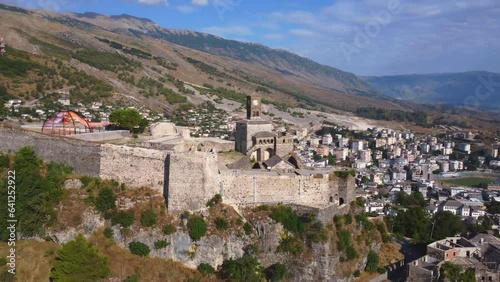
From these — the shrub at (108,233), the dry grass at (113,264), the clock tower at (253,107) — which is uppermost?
the clock tower at (253,107)

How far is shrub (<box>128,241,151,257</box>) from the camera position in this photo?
2027 centimetres

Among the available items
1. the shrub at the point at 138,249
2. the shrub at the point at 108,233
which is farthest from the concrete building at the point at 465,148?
the shrub at the point at 108,233

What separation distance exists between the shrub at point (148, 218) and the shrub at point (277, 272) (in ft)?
18.3

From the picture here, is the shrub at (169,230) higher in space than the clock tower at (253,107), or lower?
lower

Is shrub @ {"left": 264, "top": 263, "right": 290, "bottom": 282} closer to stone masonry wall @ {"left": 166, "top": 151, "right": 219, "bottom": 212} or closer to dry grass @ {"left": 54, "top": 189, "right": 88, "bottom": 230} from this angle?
stone masonry wall @ {"left": 166, "top": 151, "right": 219, "bottom": 212}

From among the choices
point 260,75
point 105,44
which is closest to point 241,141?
point 105,44

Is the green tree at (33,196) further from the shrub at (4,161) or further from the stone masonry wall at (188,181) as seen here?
the stone masonry wall at (188,181)

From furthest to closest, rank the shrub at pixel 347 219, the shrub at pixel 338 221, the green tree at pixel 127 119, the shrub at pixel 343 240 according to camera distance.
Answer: the green tree at pixel 127 119, the shrub at pixel 347 219, the shrub at pixel 338 221, the shrub at pixel 343 240

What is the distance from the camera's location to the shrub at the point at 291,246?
21344 mm

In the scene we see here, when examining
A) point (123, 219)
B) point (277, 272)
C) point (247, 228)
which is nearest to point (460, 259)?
point (277, 272)

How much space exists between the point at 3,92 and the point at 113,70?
3359cm

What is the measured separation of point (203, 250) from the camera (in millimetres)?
20734

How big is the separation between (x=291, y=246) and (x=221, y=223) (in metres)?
3.44

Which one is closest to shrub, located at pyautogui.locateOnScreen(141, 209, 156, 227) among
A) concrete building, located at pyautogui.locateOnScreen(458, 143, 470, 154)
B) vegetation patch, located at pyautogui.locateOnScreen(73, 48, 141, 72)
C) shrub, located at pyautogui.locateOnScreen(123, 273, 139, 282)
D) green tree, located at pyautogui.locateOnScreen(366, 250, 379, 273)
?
shrub, located at pyautogui.locateOnScreen(123, 273, 139, 282)
